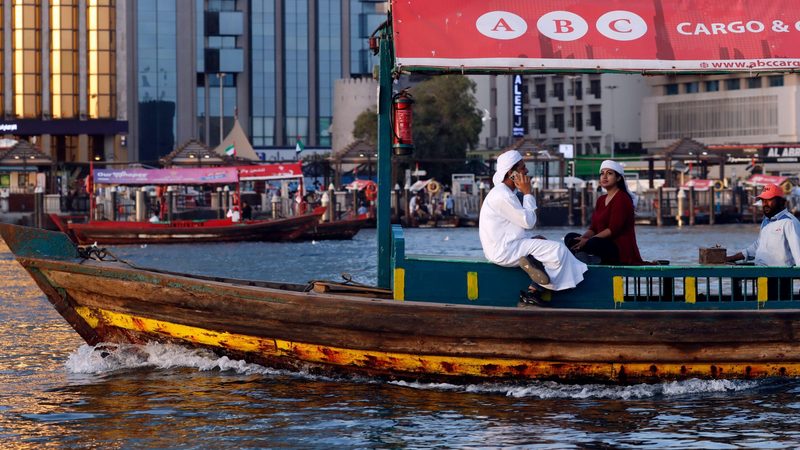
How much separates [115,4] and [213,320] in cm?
8044

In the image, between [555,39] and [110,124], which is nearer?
[555,39]

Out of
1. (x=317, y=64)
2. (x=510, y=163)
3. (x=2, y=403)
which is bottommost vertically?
(x=2, y=403)

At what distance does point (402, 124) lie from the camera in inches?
552

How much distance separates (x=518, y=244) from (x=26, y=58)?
269ft

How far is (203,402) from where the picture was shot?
44.5 ft

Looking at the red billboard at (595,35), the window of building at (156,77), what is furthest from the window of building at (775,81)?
the red billboard at (595,35)

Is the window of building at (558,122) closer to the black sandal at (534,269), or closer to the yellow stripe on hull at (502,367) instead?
the yellow stripe on hull at (502,367)

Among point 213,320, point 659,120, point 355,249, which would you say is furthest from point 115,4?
point 213,320

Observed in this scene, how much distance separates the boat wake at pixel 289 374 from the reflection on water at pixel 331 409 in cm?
1

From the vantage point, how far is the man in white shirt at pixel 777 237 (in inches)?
554

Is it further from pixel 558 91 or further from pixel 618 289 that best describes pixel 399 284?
pixel 558 91

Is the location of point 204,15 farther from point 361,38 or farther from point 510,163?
point 510,163

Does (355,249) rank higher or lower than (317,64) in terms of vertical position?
lower

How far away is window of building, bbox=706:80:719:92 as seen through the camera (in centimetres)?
10229
